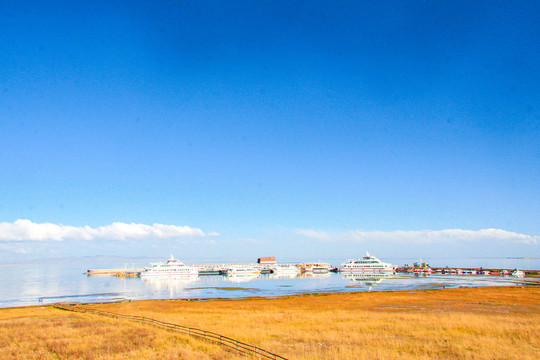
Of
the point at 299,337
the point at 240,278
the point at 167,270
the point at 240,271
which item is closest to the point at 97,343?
the point at 299,337

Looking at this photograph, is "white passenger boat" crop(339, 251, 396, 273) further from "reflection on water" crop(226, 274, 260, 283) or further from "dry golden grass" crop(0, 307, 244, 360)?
"dry golden grass" crop(0, 307, 244, 360)

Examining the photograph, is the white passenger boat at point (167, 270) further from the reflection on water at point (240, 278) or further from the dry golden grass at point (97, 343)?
the dry golden grass at point (97, 343)

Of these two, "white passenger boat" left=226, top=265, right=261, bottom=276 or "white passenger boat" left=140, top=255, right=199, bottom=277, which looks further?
"white passenger boat" left=226, top=265, right=261, bottom=276

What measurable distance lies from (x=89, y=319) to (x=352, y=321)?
96.1 feet

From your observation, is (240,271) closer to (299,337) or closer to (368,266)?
(368,266)

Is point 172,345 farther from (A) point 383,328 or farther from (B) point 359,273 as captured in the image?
(B) point 359,273

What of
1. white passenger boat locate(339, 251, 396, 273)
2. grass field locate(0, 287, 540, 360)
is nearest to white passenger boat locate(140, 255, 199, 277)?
white passenger boat locate(339, 251, 396, 273)

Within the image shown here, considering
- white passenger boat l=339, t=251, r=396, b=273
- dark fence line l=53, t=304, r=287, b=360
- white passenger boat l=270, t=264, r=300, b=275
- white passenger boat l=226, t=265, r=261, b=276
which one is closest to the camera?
dark fence line l=53, t=304, r=287, b=360

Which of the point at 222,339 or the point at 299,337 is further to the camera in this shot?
the point at 299,337

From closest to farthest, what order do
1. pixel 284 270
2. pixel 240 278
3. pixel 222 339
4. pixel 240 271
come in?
pixel 222 339 < pixel 240 278 < pixel 240 271 < pixel 284 270

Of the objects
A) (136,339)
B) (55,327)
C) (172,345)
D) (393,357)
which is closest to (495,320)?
(393,357)

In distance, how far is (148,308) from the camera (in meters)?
56.1

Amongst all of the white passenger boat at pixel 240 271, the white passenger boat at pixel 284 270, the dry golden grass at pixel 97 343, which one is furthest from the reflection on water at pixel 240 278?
the dry golden grass at pixel 97 343

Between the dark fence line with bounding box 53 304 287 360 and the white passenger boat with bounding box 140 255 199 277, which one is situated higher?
the dark fence line with bounding box 53 304 287 360
